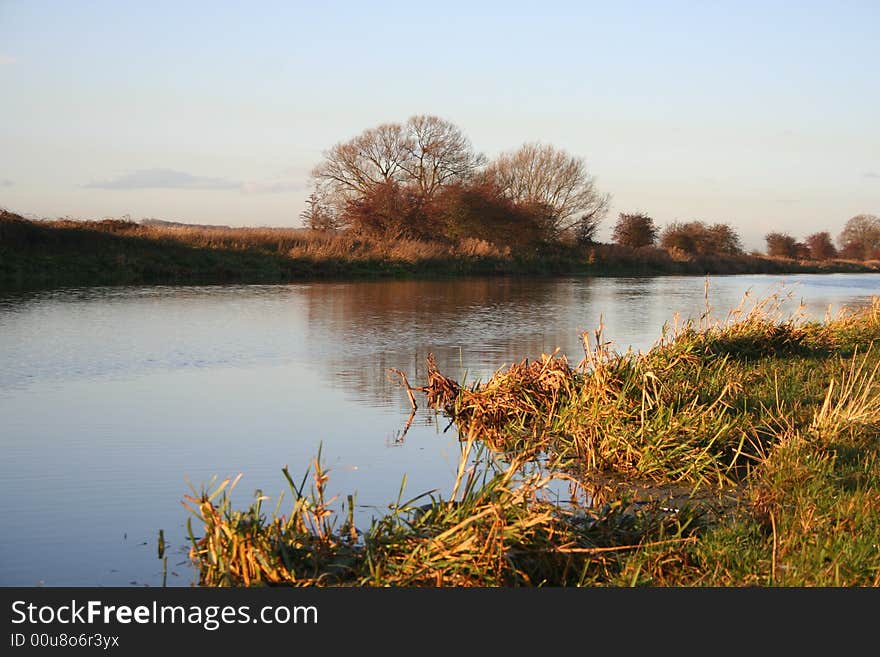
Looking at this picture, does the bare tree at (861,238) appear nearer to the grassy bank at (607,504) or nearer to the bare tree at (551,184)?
the bare tree at (551,184)

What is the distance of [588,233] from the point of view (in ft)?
168

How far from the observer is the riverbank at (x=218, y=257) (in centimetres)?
2777

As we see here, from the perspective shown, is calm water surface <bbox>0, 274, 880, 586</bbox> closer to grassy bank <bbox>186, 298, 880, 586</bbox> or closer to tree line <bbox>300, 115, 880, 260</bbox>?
grassy bank <bbox>186, 298, 880, 586</bbox>

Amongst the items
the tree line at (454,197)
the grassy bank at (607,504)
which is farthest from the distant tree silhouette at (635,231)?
the grassy bank at (607,504)

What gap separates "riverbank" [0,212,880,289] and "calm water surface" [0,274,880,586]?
7673 millimetres

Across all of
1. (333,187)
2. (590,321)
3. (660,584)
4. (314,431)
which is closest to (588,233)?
(333,187)

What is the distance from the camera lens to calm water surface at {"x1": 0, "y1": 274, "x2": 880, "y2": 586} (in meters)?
5.14

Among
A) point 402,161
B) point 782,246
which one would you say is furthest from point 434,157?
point 782,246

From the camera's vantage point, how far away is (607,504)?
475cm

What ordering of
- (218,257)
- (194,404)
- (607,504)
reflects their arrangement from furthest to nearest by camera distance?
(218,257)
(194,404)
(607,504)

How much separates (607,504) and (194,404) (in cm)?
525

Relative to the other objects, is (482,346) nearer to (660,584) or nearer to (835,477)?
(835,477)

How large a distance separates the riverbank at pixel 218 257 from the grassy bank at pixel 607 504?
67.5ft

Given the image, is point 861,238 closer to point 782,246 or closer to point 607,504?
point 782,246
